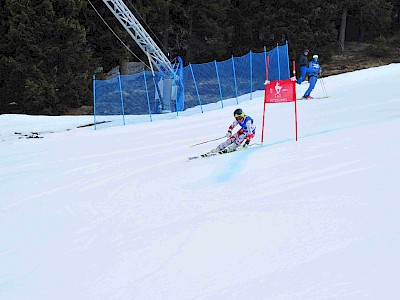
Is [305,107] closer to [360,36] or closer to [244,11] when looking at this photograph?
[244,11]

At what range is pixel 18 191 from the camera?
342 inches

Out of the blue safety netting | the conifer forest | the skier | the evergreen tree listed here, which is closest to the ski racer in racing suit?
the skier

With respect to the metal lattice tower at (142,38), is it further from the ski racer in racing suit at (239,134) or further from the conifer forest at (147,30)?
the ski racer in racing suit at (239,134)

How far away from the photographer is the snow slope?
408cm

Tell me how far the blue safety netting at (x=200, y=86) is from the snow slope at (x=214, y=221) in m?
9.55

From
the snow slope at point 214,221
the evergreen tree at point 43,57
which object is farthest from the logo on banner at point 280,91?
the evergreen tree at point 43,57

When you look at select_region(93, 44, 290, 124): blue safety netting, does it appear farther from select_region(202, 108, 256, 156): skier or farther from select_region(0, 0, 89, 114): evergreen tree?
select_region(202, 108, 256, 156): skier

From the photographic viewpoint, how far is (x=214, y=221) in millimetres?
5664

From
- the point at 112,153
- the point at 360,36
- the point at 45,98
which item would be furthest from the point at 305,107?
the point at 360,36

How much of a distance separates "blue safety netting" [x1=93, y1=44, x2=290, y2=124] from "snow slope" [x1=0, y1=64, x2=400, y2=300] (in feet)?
31.3

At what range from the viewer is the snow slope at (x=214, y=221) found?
13.4 feet

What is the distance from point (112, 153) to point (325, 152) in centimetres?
587

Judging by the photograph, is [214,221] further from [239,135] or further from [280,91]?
[280,91]

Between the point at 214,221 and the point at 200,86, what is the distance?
1655 centimetres
